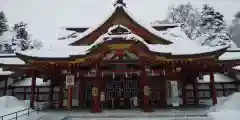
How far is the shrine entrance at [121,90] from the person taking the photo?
18312 mm

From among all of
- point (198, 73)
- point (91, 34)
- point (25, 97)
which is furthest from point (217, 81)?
point (25, 97)

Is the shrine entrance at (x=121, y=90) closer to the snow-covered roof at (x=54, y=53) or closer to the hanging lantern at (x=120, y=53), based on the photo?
the hanging lantern at (x=120, y=53)

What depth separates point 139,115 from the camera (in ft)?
44.7

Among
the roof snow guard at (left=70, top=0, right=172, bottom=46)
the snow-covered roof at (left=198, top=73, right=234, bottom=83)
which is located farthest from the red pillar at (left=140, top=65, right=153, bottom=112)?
the snow-covered roof at (left=198, top=73, right=234, bottom=83)

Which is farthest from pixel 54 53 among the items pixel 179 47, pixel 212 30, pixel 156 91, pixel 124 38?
pixel 212 30

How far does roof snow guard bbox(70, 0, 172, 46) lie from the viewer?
61.1 ft

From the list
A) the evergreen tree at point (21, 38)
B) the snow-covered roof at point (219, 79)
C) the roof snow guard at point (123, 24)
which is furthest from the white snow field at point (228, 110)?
the evergreen tree at point (21, 38)

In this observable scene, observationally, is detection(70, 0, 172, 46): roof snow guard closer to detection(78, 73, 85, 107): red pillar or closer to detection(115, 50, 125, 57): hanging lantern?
detection(78, 73, 85, 107): red pillar

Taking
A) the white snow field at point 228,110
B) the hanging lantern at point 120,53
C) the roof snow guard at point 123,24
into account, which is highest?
the roof snow guard at point 123,24

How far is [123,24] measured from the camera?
744 inches

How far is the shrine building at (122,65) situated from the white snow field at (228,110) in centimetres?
149

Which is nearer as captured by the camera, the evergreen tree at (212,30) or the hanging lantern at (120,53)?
the hanging lantern at (120,53)

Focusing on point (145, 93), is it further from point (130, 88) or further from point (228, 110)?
point (228, 110)

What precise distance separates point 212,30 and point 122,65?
99.3ft
